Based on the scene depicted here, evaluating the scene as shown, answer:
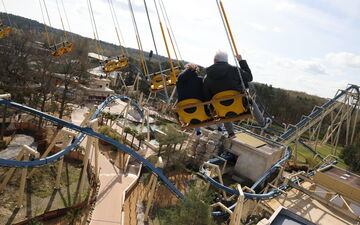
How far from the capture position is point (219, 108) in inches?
193

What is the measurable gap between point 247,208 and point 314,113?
953 cm

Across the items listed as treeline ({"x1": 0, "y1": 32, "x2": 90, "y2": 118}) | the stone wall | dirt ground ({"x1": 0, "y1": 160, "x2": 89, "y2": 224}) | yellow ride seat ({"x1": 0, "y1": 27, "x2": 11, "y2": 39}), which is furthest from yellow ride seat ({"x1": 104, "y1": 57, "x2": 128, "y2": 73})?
dirt ground ({"x1": 0, "y1": 160, "x2": 89, "y2": 224})

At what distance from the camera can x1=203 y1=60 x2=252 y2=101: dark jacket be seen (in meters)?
4.55

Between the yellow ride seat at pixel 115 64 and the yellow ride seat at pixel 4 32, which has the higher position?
the yellow ride seat at pixel 4 32

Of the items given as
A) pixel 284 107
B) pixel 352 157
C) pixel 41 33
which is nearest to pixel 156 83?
pixel 352 157

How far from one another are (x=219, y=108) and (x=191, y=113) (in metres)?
0.60

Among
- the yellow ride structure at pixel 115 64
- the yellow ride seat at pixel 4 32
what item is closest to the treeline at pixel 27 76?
the yellow ride seat at pixel 4 32

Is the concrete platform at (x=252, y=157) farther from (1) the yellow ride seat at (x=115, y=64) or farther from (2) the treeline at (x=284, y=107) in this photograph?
(2) the treeline at (x=284, y=107)

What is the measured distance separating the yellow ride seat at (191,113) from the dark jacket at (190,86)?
3.9 inches

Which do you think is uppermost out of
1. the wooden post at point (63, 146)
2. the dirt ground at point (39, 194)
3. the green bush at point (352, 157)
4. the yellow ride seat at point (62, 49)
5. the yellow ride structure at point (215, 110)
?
the yellow ride seat at point (62, 49)

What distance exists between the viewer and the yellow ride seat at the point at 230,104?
15.5 feet

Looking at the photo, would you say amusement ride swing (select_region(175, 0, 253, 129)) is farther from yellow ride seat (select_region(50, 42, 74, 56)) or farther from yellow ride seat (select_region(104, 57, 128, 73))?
yellow ride seat (select_region(50, 42, 74, 56))

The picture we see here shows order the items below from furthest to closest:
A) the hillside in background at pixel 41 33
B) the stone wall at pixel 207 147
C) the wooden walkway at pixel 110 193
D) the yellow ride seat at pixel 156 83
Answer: the hillside in background at pixel 41 33, the stone wall at pixel 207 147, the yellow ride seat at pixel 156 83, the wooden walkway at pixel 110 193

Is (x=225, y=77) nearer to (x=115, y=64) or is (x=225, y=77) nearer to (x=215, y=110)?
(x=215, y=110)
